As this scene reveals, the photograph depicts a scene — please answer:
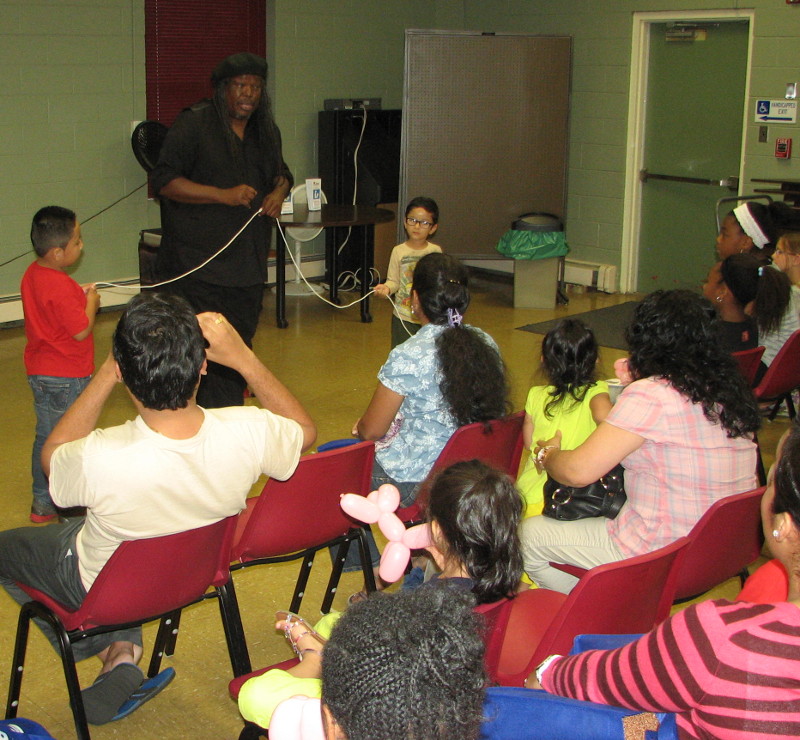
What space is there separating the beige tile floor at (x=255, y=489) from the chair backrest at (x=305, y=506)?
0.44 metres

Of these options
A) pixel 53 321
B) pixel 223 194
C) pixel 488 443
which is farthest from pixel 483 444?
pixel 223 194

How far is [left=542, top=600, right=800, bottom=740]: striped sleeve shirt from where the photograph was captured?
1.25 metres

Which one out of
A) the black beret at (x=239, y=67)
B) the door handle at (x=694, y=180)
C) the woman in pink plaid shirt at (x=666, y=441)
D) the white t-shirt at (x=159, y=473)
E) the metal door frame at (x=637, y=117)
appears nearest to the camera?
the white t-shirt at (x=159, y=473)

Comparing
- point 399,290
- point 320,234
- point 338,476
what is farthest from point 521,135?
point 338,476

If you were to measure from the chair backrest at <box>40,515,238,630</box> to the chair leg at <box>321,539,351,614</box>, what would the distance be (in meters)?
0.60

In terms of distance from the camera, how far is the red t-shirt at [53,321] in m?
3.55

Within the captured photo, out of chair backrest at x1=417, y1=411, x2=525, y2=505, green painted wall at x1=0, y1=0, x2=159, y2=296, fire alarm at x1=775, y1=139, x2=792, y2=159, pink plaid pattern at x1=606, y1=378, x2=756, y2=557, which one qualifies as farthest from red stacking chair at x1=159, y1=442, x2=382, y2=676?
fire alarm at x1=775, y1=139, x2=792, y2=159

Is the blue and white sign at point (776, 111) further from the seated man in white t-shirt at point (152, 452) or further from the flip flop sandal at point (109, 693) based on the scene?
the flip flop sandal at point (109, 693)

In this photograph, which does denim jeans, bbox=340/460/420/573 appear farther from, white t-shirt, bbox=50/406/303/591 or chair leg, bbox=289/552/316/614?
white t-shirt, bbox=50/406/303/591

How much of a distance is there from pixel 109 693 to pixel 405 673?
166 cm

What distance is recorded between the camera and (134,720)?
2.55m

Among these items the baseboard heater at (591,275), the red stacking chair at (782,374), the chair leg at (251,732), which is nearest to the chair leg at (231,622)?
the chair leg at (251,732)

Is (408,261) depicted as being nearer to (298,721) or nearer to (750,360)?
(750,360)

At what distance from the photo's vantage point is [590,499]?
2580mm
